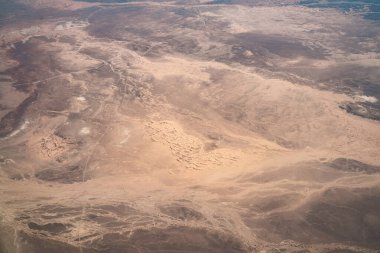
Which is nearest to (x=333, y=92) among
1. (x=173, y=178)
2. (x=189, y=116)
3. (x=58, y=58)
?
(x=189, y=116)

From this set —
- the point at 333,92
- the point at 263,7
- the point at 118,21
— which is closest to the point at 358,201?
the point at 333,92

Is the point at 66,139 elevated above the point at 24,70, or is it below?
below

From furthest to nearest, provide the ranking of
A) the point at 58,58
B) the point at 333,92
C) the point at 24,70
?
the point at 58,58 → the point at 24,70 → the point at 333,92

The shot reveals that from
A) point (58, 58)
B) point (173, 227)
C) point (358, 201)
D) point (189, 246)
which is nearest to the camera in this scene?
point (189, 246)

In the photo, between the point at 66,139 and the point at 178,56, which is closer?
the point at 66,139

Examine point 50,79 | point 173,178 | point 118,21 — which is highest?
point 118,21

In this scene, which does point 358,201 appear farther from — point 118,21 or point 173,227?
point 118,21

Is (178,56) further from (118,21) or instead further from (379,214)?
(379,214)
